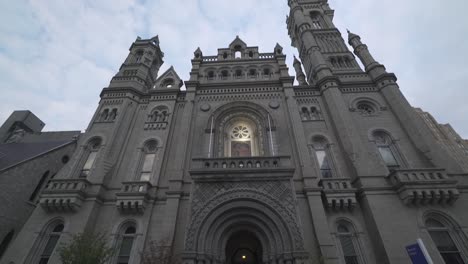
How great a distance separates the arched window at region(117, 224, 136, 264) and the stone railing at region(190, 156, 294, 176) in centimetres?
555

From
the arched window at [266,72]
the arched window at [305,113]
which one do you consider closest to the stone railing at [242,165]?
the arched window at [305,113]

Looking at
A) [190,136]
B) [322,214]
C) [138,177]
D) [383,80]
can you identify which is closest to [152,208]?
[138,177]

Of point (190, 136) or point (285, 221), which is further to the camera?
point (190, 136)

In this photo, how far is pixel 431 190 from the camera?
12.5 metres

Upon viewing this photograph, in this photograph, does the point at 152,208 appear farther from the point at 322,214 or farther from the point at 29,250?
the point at 322,214

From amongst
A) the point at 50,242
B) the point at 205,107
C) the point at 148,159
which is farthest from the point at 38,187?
the point at 205,107

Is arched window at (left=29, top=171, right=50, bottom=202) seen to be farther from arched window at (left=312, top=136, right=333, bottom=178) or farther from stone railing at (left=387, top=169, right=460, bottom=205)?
stone railing at (left=387, top=169, right=460, bottom=205)

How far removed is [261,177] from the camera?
42.9 feet

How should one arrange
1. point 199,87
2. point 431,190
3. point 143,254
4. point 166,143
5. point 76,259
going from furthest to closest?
point 199,87 → point 166,143 → point 431,190 → point 143,254 → point 76,259

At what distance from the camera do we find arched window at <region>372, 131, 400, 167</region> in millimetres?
Answer: 15703

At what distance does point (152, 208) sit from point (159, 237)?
218 centimetres

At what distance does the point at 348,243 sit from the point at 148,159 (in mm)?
15232

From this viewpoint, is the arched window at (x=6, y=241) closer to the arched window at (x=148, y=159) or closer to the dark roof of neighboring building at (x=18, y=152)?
the dark roof of neighboring building at (x=18, y=152)

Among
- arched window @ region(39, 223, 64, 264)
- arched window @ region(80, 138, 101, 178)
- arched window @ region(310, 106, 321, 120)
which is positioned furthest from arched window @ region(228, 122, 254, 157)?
arched window @ region(39, 223, 64, 264)
